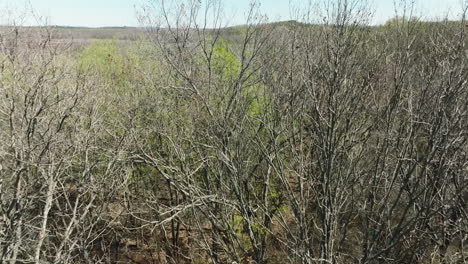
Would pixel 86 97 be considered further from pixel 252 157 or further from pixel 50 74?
pixel 252 157

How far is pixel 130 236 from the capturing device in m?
16.9

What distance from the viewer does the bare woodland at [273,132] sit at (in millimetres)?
7922

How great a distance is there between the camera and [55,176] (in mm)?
10664

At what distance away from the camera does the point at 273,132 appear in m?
10.0

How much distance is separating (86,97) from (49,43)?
1.80m

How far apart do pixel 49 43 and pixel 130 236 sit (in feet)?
29.0

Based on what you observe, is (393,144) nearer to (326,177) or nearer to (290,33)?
(326,177)

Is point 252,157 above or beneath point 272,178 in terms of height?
above

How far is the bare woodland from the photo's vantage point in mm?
7922

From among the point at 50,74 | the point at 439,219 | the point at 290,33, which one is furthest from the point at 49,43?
the point at 439,219

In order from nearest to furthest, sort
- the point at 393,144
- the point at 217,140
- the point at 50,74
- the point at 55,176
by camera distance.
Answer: the point at 393,144 < the point at 217,140 < the point at 55,176 < the point at 50,74

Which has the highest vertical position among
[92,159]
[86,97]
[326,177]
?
[86,97]

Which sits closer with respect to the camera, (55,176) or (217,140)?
(217,140)

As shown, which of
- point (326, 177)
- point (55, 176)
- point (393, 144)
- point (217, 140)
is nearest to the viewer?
point (326, 177)
